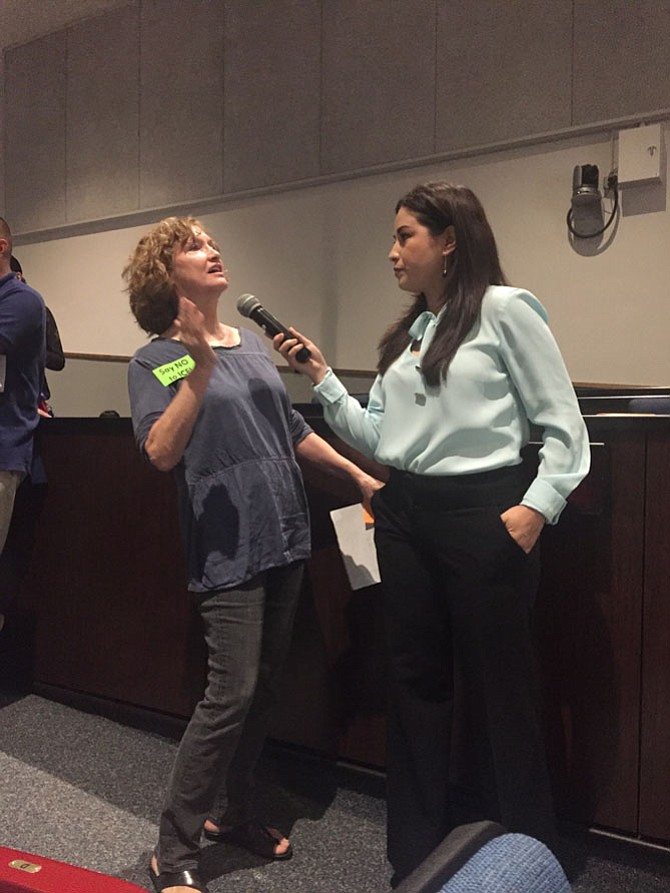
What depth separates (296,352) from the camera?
1521mm

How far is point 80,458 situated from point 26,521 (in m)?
0.32

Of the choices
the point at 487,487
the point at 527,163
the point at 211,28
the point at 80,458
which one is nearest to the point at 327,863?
the point at 487,487

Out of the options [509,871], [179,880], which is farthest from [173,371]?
[509,871]

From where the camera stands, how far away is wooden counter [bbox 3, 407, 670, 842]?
158 cm

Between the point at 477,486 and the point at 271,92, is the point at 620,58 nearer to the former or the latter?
the point at 271,92

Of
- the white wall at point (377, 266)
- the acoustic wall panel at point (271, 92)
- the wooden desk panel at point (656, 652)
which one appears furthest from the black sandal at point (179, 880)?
the acoustic wall panel at point (271, 92)

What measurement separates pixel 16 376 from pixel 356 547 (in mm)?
1209

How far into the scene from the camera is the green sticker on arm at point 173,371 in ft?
4.95

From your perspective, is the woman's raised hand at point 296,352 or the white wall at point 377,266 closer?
the woman's raised hand at point 296,352

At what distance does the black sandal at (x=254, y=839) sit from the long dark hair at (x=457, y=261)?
0.97 metres

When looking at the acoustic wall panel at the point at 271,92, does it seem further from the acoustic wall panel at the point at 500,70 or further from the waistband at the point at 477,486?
the waistband at the point at 477,486

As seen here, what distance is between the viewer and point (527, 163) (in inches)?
166

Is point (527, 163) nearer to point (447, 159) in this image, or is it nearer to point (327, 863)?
point (447, 159)

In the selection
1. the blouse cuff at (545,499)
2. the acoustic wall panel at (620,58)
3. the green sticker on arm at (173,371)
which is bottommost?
the blouse cuff at (545,499)
